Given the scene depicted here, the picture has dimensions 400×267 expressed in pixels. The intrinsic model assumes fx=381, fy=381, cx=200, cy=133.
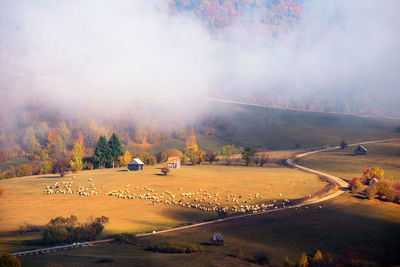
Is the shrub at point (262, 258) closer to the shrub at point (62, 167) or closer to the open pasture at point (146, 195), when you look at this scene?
the open pasture at point (146, 195)

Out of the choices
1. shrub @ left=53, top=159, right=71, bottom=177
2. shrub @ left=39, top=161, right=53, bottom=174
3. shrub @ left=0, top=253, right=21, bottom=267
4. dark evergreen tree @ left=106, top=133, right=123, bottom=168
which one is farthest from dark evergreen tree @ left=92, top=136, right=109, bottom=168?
shrub @ left=0, top=253, right=21, bottom=267

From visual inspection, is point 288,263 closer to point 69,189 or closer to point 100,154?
point 69,189

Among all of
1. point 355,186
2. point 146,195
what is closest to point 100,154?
point 146,195

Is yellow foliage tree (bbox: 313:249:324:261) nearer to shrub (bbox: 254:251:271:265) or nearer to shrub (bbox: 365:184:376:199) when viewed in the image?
shrub (bbox: 254:251:271:265)

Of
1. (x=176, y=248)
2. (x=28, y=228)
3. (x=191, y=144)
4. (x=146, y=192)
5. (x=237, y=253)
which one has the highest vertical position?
(x=191, y=144)

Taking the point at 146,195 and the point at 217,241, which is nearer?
the point at 217,241

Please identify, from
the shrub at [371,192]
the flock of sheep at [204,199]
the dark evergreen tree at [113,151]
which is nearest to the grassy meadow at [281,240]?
the shrub at [371,192]

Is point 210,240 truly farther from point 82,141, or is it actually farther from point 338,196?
point 82,141
